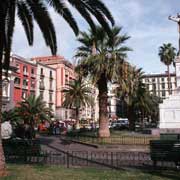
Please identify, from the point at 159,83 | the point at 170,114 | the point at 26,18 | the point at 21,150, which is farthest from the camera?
the point at 159,83

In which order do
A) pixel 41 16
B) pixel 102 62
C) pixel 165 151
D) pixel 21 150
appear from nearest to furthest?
pixel 41 16 < pixel 165 151 < pixel 21 150 < pixel 102 62

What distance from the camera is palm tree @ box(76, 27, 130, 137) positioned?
1156 inches

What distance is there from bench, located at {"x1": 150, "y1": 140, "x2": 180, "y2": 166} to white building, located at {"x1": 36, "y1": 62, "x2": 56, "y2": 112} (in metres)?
68.6

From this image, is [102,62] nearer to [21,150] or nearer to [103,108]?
[103,108]

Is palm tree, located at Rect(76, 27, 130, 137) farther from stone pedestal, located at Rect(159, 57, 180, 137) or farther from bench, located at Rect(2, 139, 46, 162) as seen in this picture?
bench, located at Rect(2, 139, 46, 162)

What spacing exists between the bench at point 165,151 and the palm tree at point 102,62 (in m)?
14.5

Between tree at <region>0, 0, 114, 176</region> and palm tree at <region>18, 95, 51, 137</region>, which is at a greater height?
tree at <region>0, 0, 114, 176</region>

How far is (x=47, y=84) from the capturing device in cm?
8925

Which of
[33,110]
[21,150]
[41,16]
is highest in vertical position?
[41,16]

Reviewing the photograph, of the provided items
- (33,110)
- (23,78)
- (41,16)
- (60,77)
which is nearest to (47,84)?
(60,77)

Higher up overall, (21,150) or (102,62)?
(102,62)

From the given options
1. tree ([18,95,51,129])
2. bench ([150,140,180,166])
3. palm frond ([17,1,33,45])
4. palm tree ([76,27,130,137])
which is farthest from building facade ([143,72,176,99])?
palm frond ([17,1,33,45])

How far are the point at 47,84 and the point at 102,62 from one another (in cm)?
6101

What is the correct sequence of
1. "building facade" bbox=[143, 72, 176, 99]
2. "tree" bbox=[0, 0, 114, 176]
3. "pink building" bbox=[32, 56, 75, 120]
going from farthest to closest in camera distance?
1. "building facade" bbox=[143, 72, 176, 99]
2. "pink building" bbox=[32, 56, 75, 120]
3. "tree" bbox=[0, 0, 114, 176]
